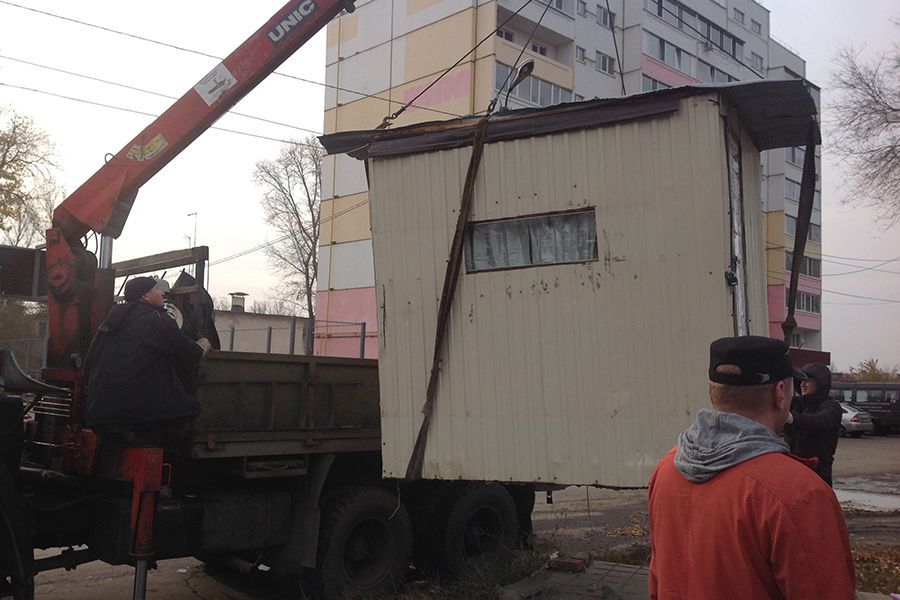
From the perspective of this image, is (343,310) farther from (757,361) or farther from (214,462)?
(757,361)

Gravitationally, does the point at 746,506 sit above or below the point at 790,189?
below

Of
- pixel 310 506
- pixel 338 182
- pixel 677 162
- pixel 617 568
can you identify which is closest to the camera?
pixel 677 162

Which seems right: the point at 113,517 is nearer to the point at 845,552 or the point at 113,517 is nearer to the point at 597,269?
the point at 597,269

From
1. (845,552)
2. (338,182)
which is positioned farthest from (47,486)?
(338,182)

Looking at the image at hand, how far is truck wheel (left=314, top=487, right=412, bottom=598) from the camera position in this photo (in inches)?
240

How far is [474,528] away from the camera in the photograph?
725 cm

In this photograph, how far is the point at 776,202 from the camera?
160ft

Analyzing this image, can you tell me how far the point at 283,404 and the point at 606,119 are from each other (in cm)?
317

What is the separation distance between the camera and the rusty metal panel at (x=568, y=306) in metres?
4.64

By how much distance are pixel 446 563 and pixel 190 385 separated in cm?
287

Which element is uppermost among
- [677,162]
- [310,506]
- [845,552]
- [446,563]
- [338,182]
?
[338,182]

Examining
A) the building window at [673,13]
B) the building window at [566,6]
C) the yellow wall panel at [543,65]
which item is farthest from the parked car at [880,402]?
the building window at [673,13]

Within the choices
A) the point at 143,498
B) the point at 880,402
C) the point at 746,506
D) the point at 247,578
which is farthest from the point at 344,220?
the point at 746,506

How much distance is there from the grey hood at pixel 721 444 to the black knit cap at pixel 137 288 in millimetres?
4208
